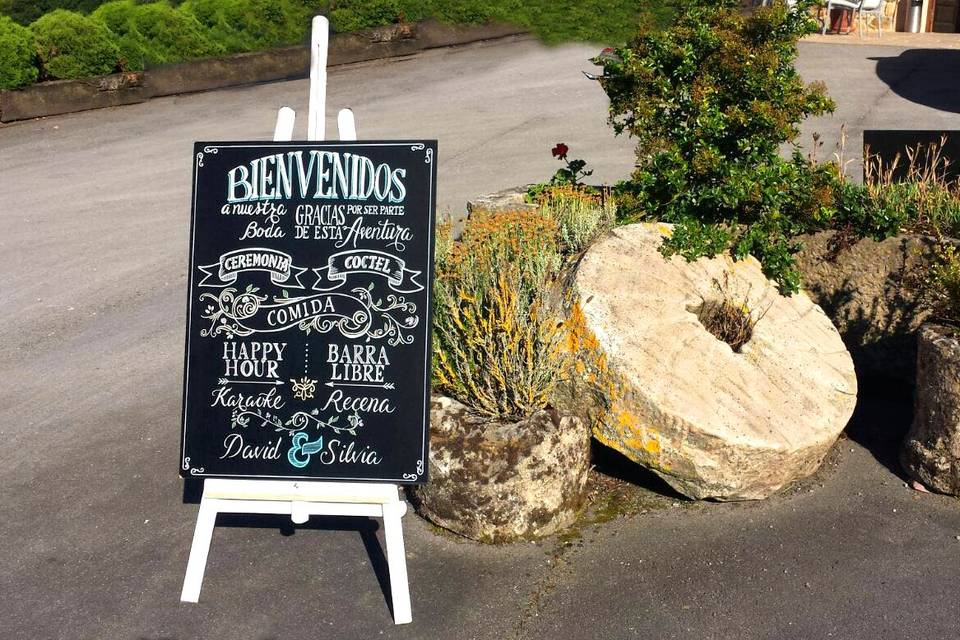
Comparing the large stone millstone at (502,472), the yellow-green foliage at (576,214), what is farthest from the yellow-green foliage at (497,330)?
the yellow-green foliage at (576,214)

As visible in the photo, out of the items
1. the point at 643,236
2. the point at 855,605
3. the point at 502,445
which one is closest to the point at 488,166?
the point at 643,236

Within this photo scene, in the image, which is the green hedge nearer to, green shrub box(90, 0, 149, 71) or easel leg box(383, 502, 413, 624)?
green shrub box(90, 0, 149, 71)

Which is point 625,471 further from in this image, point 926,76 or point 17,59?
point 17,59

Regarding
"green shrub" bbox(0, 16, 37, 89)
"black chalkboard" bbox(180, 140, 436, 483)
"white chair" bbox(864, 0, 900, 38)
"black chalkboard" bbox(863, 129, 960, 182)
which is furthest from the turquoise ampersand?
"white chair" bbox(864, 0, 900, 38)

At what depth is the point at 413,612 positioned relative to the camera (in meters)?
4.51

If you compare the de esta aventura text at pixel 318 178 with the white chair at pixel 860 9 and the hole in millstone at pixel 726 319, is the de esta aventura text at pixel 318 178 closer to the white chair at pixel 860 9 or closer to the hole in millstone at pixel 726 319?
the hole in millstone at pixel 726 319

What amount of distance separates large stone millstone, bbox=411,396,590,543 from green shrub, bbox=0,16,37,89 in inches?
466

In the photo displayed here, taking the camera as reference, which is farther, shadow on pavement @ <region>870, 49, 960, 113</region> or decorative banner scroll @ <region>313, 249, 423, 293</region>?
shadow on pavement @ <region>870, 49, 960, 113</region>

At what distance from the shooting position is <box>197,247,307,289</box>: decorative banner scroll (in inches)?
179

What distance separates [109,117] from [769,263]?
36.7ft

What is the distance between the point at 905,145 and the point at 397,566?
5228mm

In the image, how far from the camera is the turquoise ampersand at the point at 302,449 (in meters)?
4.50

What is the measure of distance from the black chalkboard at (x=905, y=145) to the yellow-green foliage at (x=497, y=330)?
3.13 metres

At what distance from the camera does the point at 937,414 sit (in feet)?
17.0
